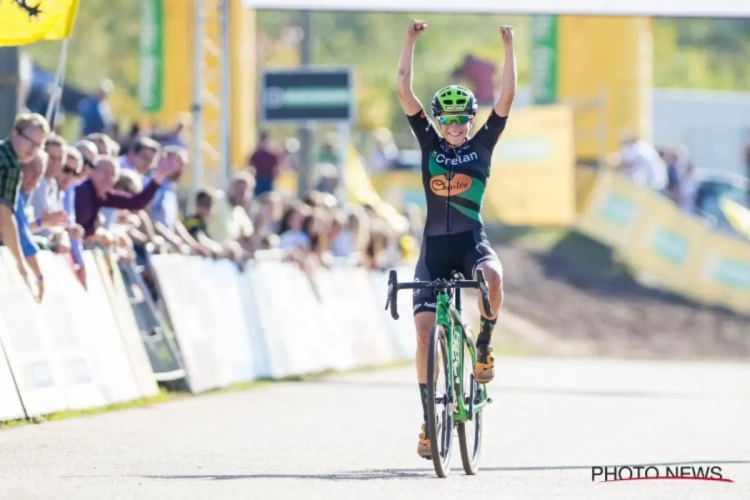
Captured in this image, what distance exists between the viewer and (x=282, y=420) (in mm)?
13594

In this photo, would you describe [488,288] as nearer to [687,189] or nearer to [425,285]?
[425,285]

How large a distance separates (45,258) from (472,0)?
24.6ft

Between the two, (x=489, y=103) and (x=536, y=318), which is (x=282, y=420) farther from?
(x=489, y=103)

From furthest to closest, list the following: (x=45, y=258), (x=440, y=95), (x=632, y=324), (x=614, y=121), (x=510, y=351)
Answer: (x=614, y=121) < (x=632, y=324) < (x=510, y=351) < (x=45, y=258) < (x=440, y=95)

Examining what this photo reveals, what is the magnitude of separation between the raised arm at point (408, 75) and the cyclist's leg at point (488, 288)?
77cm

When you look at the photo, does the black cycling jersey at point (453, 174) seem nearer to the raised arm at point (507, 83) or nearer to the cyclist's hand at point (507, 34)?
the raised arm at point (507, 83)

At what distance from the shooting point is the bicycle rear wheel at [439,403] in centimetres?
968

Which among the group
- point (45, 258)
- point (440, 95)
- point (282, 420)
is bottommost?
A: point (282, 420)

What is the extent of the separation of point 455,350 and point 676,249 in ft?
74.8

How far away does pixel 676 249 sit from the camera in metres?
32.5

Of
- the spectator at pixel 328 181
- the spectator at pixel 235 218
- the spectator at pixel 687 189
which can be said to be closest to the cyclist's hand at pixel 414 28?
the spectator at pixel 235 218

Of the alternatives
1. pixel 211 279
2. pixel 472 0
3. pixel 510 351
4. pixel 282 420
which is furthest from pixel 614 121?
pixel 282 420

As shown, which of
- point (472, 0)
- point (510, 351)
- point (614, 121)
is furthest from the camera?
point (614, 121)

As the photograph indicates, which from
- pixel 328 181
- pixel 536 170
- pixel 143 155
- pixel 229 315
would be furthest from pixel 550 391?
pixel 536 170
